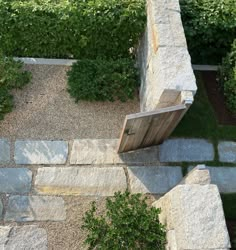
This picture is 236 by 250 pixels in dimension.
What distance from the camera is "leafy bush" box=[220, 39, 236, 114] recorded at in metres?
6.18

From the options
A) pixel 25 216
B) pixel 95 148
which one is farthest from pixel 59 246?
pixel 95 148

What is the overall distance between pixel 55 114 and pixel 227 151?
265cm

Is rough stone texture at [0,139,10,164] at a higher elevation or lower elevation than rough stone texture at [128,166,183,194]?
higher

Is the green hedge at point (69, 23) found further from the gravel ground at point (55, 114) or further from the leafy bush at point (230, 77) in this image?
the leafy bush at point (230, 77)

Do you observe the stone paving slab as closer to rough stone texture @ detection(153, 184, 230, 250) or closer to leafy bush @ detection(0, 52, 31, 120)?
rough stone texture @ detection(153, 184, 230, 250)

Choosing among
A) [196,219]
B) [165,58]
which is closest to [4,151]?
[165,58]

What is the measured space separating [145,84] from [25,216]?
249 cm

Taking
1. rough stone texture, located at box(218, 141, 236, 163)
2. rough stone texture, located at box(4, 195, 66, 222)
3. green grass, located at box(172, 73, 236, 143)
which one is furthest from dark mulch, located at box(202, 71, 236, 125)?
rough stone texture, located at box(4, 195, 66, 222)

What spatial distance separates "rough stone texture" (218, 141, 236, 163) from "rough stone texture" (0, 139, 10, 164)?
122 inches

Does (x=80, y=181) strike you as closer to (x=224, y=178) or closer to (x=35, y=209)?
(x=35, y=209)

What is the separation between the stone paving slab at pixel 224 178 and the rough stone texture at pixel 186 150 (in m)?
0.19

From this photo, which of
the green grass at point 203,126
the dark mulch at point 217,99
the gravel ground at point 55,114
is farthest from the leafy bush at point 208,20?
the gravel ground at point 55,114

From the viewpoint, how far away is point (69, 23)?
19.4 feet

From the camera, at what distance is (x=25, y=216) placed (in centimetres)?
525
